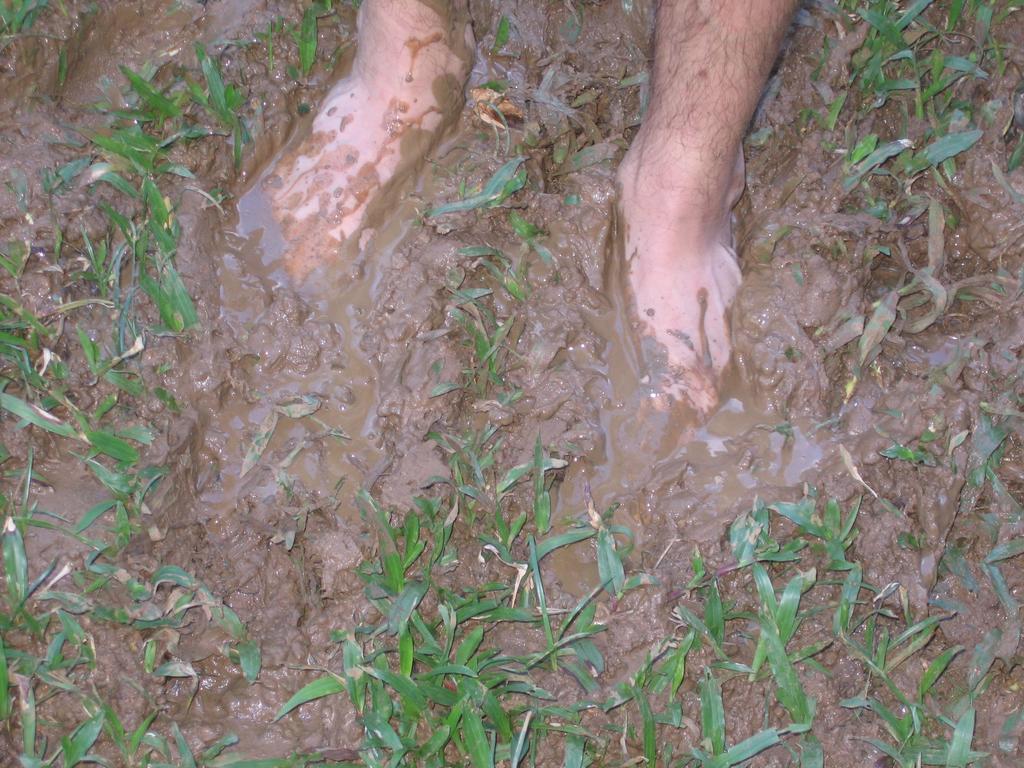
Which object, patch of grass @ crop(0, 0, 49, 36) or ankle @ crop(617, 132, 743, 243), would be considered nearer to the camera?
ankle @ crop(617, 132, 743, 243)

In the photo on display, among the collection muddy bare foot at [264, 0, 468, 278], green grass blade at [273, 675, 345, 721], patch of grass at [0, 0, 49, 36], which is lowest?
green grass blade at [273, 675, 345, 721]

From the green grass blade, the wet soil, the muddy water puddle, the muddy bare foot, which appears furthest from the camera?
the muddy bare foot

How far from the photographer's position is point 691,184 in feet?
6.78

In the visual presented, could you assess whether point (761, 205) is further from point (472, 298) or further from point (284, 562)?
point (284, 562)

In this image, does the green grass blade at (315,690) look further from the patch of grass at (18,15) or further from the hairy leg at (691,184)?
the patch of grass at (18,15)

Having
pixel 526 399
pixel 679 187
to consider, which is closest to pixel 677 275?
pixel 679 187

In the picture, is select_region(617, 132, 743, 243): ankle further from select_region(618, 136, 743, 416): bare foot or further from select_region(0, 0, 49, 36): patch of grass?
select_region(0, 0, 49, 36): patch of grass

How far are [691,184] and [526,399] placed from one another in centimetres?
59

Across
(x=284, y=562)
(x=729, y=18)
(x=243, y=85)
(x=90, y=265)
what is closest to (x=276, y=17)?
(x=243, y=85)

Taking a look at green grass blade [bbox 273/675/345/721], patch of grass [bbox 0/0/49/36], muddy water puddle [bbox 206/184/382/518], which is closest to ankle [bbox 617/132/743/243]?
muddy water puddle [bbox 206/184/382/518]

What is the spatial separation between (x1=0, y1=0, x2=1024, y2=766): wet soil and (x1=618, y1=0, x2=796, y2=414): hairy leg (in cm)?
7

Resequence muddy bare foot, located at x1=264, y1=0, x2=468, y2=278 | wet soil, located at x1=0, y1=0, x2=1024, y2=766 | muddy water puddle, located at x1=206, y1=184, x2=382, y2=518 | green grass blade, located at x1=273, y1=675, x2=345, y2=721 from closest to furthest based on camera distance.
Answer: green grass blade, located at x1=273, y1=675, x2=345, y2=721
wet soil, located at x1=0, y1=0, x2=1024, y2=766
muddy water puddle, located at x1=206, y1=184, x2=382, y2=518
muddy bare foot, located at x1=264, y1=0, x2=468, y2=278

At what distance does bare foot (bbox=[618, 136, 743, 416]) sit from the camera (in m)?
2.11

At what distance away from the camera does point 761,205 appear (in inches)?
94.3
